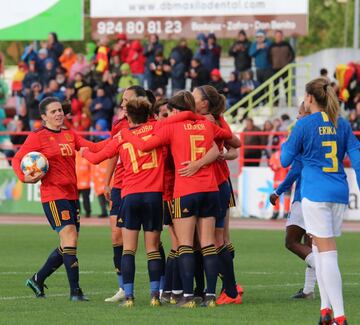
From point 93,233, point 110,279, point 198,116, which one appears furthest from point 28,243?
point 198,116

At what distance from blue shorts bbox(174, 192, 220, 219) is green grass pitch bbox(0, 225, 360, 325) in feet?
2.96

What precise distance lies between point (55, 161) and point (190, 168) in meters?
1.82

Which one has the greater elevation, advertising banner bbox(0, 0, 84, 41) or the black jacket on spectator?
advertising banner bbox(0, 0, 84, 41)

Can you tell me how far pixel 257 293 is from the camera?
13.5 m

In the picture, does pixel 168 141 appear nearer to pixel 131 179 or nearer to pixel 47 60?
pixel 131 179

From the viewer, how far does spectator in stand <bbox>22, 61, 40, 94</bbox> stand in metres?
34.9

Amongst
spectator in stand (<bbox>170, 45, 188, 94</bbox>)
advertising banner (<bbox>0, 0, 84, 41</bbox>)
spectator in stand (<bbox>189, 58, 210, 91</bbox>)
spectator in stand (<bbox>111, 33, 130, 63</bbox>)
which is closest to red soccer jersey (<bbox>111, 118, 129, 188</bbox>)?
spectator in stand (<bbox>189, 58, 210, 91</bbox>)

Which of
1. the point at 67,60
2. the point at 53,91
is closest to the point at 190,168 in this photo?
the point at 53,91

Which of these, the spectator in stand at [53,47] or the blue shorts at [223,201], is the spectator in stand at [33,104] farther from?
the blue shorts at [223,201]

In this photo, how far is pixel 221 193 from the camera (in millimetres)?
12359

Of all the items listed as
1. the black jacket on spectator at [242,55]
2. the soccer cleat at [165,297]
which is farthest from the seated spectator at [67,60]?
the soccer cleat at [165,297]

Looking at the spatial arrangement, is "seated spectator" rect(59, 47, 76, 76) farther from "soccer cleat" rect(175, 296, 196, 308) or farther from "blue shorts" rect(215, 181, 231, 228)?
"soccer cleat" rect(175, 296, 196, 308)

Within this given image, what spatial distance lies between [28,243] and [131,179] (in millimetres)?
10203

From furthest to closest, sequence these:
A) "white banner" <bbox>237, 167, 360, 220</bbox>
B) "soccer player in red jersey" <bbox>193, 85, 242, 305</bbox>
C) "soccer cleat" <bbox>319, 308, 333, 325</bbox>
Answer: "white banner" <bbox>237, 167, 360, 220</bbox> → "soccer player in red jersey" <bbox>193, 85, 242, 305</bbox> → "soccer cleat" <bbox>319, 308, 333, 325</bbox>
